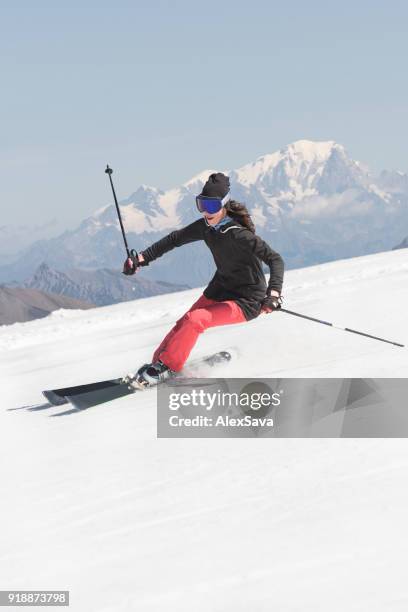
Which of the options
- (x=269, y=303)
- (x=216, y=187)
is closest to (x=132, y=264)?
(x=216, y=187)

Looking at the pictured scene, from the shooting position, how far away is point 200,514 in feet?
12.1

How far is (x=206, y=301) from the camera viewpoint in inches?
295

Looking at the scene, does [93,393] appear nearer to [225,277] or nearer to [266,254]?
[225,277]

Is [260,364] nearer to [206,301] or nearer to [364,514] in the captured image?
[206,301]

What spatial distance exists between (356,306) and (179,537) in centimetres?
793

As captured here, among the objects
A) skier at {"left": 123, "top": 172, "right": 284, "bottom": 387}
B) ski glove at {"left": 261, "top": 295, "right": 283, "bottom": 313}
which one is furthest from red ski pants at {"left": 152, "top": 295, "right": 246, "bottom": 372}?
ski glove at {"left": 261, "top": 295, "right": 283, "bottom": 313}

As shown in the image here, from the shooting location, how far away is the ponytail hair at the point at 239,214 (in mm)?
7113

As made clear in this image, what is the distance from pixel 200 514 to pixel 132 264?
14.2 ft

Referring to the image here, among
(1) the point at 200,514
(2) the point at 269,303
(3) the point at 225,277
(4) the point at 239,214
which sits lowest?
(1) the point at 200,514

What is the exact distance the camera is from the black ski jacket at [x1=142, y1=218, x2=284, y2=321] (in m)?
6.96

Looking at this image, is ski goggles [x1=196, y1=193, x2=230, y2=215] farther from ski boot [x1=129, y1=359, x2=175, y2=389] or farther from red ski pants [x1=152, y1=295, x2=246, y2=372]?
ski boot [x1=129, y1=359, x2=175, y2=389]

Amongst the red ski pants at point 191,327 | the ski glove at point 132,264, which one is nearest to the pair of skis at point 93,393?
the red ski pants at point 191,327

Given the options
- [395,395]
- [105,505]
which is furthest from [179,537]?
[395,395]

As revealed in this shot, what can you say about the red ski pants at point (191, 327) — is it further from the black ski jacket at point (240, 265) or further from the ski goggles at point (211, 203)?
the ski goggles at point (211, 203)
